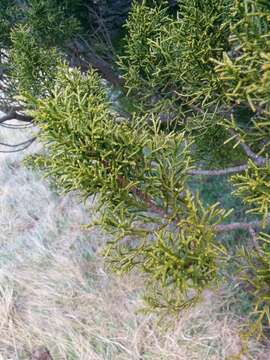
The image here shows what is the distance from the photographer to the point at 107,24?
7.18 feet

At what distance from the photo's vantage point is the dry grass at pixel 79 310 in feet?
6.35

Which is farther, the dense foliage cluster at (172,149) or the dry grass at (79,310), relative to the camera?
the dry grass at (79,310)

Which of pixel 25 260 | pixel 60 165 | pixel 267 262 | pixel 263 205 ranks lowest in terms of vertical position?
pixel 25 260

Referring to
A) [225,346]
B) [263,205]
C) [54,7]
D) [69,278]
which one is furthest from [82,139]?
[69,278]

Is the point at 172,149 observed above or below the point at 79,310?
above

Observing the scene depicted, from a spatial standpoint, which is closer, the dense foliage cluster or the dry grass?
the dense foliage cluster

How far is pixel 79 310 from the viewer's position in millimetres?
2215

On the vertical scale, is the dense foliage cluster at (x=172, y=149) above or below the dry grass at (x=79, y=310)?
above

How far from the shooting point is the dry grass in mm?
1935

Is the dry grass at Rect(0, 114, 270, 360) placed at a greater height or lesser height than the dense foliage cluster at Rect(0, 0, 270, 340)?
lesser

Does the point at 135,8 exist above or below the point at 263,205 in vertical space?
above

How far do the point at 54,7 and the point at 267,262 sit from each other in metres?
1.34

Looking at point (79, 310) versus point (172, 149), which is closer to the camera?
point (172, 149)

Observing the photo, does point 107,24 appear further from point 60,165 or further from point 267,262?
point 267,262
